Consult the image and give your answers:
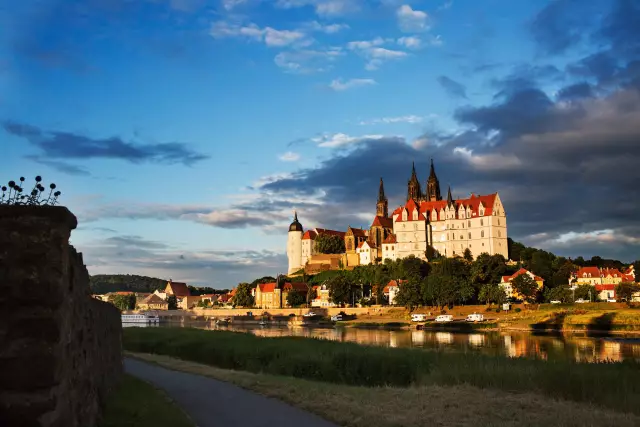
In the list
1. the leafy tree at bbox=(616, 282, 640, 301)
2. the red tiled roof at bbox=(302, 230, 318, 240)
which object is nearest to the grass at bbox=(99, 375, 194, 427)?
the leafy tree at bbox=(616, 282, 640, 301)

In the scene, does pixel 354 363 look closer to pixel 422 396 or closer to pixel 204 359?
pixel 422 396

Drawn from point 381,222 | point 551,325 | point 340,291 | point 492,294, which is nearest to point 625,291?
point 492,294

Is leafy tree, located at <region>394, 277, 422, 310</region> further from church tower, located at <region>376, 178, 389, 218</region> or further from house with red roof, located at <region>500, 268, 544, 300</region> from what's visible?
church tower, located at <region>376, 178, 389, 218</region>

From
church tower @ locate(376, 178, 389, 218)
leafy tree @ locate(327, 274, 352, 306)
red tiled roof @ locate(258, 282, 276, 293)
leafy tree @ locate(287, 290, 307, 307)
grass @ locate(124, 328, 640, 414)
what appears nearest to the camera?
grass @ locate(124, 328, 640, 414)

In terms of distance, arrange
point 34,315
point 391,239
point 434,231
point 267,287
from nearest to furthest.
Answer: point 34,315
point 434,231
point 391,239
point 267,287

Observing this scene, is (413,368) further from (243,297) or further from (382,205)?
(382,205)

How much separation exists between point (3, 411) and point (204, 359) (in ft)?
78.8

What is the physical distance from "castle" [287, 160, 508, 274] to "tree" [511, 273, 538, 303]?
1355 inches

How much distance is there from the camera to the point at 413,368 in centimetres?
2047

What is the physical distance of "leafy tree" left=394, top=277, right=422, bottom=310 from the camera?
377 feet

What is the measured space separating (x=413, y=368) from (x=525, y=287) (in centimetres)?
8981

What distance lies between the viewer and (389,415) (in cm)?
1283

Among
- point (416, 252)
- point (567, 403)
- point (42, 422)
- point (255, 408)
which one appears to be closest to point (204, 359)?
point (255, 408)

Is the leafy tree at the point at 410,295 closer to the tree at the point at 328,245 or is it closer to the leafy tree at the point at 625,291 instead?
the leafy tree at the point at 625,291
